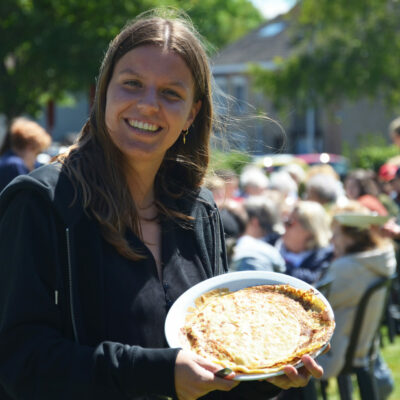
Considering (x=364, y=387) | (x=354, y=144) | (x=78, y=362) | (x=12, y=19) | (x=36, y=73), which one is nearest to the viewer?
(x=78, y=362)

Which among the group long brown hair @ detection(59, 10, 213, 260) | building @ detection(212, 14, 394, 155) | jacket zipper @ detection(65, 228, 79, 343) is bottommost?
building @ detection(212, 14, 394, 155)

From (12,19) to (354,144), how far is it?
24260 millimetres

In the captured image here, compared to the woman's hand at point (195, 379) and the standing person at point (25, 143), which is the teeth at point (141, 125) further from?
the standing person at point (25, 143)

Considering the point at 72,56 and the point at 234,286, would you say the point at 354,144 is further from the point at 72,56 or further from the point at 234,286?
the point at 234,286

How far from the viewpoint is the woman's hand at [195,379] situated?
175cm

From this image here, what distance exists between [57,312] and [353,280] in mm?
3065

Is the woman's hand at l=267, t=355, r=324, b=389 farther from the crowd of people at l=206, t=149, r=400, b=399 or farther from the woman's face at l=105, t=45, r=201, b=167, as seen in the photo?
the crowd of people at l=206, t=149, r=400, b=399

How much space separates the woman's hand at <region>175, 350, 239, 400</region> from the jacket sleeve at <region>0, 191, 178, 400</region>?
22 millimetres

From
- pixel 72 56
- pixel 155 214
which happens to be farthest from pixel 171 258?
pixel 72 56

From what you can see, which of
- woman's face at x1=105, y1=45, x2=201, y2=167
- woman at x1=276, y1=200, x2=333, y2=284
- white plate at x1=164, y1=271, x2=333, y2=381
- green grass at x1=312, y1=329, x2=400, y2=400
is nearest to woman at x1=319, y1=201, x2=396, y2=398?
woman at x1=276, y1=200, x2=333, y2=284

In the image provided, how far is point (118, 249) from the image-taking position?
196cm

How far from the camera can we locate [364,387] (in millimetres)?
4336

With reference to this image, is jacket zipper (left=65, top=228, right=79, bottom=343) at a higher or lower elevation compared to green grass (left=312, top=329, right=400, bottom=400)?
higher

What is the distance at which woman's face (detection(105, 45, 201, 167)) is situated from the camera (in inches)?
80.8
